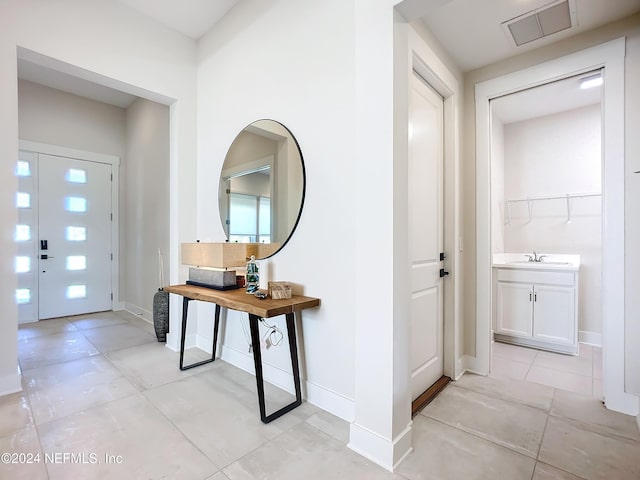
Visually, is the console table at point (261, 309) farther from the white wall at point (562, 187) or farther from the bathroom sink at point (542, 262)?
the white wall at point (562, 187)

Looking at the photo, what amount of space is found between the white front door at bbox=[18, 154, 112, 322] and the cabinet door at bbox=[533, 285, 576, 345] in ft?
19.3

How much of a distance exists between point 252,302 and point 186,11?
285 cm

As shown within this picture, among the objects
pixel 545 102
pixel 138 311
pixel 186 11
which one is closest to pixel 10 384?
pixel 138 311

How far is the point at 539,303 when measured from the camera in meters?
3.27

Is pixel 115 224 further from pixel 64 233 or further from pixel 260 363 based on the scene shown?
pixel 260 363

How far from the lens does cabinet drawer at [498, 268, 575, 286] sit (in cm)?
312

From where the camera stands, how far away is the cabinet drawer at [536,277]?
3.12 m

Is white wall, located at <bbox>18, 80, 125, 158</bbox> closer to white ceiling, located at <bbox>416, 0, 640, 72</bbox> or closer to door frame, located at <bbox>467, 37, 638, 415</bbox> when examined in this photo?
white ceiling, located at <bbox>416, 0, 640, 72</bbox>

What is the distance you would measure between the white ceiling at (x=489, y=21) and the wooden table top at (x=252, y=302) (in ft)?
5.70

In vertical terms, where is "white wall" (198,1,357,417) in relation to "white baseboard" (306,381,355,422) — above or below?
above

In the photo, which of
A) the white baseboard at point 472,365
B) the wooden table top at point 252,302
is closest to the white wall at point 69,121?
the wooden table top at point 252,302

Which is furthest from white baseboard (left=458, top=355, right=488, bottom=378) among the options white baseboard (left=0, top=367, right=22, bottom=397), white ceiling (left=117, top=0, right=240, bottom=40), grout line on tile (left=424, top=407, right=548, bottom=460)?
white ceiling (left=117, top=0, right=240, bottom=40)

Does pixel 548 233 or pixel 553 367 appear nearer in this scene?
pixel 553 367

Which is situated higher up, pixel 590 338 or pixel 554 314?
pixel 554 314
